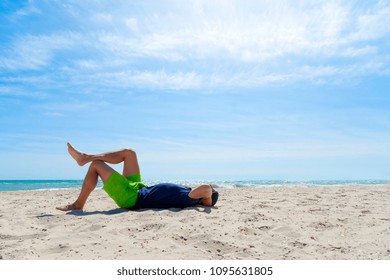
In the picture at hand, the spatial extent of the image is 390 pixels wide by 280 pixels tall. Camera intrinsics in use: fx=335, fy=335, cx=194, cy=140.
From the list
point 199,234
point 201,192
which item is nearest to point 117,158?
point 201,192

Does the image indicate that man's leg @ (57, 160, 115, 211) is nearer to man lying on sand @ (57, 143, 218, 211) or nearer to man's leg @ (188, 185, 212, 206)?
man lying on sand @ (57, 143, 218, 211)

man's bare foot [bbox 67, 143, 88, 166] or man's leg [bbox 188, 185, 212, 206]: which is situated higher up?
man's bare foot [bbox 67, 143, 88, 166]

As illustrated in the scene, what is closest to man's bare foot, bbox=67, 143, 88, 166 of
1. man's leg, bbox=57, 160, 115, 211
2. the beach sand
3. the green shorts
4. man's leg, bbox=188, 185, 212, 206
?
man's leg, bbox=57, 160, 115, 211

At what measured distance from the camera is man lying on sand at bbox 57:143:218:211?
4.79 m

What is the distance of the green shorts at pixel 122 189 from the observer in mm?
4754

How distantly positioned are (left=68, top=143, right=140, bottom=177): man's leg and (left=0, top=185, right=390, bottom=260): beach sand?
62 cm

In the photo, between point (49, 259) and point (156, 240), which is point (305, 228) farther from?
point (49, 259)

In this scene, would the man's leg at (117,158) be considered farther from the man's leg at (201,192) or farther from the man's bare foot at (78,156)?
the man's leg at (201,192)

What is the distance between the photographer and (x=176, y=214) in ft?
14.5

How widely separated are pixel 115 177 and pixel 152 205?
0.68 meters
